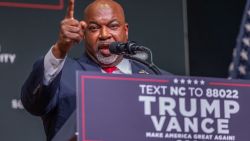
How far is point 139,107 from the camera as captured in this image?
8.95 ft

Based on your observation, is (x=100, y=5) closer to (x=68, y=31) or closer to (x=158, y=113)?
(x=68, y=31)

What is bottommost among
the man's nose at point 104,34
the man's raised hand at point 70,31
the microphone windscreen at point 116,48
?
the man's nose at point 104,34

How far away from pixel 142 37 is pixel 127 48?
1.99m

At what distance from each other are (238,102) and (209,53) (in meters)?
2.78

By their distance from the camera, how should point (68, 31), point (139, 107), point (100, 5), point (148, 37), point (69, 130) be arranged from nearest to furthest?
point (139, 107), point (69, 130), point (68, 31), point (100, 5), point (148, 37)

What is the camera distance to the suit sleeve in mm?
3475

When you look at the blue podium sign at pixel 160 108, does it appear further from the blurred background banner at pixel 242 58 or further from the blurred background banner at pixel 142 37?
the blurred background banner at pixel 142 37

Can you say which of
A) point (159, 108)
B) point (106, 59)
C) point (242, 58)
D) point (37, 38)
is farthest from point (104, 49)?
point (159, 108)

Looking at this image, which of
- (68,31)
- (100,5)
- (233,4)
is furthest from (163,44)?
(68,31)

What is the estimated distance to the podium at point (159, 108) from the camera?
2.67 m

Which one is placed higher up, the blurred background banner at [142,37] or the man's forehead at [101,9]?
the man's forehead at [101,9]

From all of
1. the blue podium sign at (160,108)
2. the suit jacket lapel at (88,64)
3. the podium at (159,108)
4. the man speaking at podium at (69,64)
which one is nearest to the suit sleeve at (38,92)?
the man speaking at podium at (69,64)

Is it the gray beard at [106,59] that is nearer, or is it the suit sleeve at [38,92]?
the suit sleeve at [38,92]

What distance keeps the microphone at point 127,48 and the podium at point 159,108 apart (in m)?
0.55
